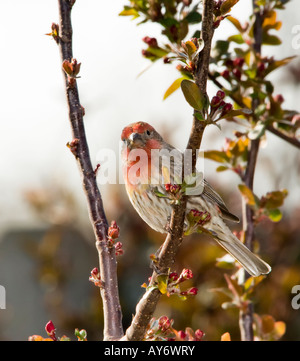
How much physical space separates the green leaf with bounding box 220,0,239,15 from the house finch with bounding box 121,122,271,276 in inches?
66.5

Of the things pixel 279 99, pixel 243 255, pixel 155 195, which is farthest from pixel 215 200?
pixel 279 99

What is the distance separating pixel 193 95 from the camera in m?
2.23

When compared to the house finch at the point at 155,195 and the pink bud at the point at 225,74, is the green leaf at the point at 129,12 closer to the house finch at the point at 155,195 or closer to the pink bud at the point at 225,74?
the pink bud at the point at 225,74

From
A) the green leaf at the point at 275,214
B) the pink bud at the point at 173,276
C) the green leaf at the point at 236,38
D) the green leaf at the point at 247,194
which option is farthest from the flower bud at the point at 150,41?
the pink bud at the point at 173,276

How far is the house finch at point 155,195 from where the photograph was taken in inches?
159

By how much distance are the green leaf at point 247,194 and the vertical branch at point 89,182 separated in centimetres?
118

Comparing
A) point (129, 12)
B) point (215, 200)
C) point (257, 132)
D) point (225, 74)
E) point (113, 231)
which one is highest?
point (129, 12)

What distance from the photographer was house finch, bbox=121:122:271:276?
4.03 meters

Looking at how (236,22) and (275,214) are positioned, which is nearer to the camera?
(275,214)

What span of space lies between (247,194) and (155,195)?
66 centimetres

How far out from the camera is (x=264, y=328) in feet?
12.6

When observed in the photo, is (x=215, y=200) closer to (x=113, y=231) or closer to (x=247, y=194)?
(x=247, y=194)
